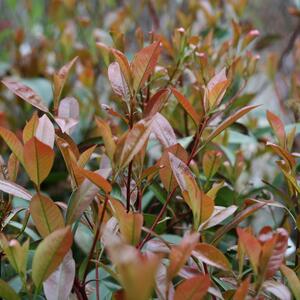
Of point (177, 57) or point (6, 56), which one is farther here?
point (6, 56)

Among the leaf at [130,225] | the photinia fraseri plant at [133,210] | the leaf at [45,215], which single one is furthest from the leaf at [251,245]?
the leaf at [45,215]

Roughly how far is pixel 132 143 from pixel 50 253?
0.47 ft

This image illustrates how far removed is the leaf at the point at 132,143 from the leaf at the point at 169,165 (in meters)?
0.12

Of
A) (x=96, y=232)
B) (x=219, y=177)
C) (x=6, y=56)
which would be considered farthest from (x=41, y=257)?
(x=6, y=56)

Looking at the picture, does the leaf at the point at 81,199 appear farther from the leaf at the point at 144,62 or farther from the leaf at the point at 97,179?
the leaf at the point at 144,62

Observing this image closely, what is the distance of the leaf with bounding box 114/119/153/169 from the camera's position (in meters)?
0.66

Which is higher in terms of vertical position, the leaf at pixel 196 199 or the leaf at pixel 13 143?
the leaf at pixel 13 143

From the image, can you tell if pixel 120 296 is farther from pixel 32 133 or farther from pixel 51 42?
pixel 51 42

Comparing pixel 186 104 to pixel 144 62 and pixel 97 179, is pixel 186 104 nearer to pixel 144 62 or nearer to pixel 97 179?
pixel 144 62

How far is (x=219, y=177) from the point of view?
3.61 feet

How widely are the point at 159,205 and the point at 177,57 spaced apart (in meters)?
0.29

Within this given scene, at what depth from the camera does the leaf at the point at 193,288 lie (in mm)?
616

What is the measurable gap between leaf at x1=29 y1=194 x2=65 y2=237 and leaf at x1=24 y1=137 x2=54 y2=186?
3cm

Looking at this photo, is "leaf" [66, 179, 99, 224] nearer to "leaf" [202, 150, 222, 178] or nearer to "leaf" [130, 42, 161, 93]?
"leaf" [130, 42, 161, 93]
